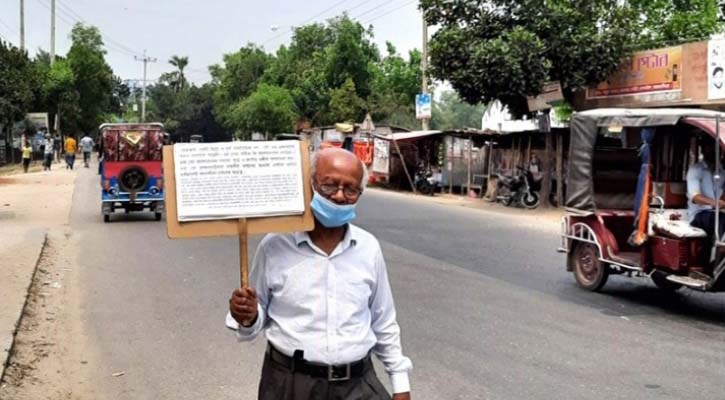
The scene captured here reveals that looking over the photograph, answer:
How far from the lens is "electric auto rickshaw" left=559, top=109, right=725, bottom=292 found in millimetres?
8391

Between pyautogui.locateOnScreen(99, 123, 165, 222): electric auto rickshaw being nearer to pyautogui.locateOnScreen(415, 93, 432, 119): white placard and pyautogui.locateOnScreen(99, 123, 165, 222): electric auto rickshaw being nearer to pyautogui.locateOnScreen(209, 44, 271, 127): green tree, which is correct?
pyautogui.locateOnScreen(415, 93, 432, 119): white placard

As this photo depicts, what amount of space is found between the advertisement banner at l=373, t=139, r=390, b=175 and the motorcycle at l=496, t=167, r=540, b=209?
894 cm

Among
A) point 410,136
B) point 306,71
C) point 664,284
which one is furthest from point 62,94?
point 664,284

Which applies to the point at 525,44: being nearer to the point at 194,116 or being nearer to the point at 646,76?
the point at 646,76

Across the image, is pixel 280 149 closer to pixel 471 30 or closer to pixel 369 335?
pixel 369 335

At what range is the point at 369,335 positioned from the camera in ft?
9.37

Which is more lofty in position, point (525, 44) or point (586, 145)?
point (525, 44)

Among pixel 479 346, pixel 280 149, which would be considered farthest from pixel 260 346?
pixel 280 149

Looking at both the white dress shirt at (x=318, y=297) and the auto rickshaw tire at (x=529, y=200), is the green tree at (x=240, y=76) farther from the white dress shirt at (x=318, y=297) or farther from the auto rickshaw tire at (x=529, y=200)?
the white dress shirt at (x=318, y=297)

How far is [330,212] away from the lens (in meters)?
2.77

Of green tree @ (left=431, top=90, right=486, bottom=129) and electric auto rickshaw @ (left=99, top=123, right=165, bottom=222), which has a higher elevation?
green tree @ (left=431, top=90, right=486, bottom=129)

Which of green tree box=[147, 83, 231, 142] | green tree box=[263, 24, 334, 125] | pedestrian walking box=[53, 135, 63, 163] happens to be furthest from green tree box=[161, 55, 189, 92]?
pedestrian walking box=[53, 135, 63, 163]

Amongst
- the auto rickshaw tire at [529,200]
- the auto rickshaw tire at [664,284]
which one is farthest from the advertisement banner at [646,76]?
the auto rickshaw tire at [664,284]

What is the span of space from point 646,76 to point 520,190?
15.3ft
